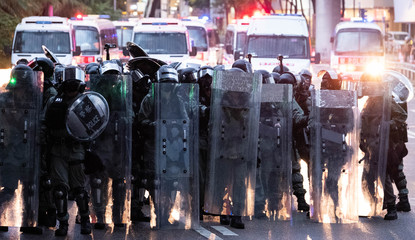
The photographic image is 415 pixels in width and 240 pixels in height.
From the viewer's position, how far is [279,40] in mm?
26094

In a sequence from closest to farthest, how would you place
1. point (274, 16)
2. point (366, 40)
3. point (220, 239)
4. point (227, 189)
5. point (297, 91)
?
1. point (220, 239)
2. point (227, 189)
3. point (297, 91)
4. point (274, 16)
5. point (366, 40)

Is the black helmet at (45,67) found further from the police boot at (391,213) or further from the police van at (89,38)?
the police van at (89,38)

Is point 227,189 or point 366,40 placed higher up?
point 366,40

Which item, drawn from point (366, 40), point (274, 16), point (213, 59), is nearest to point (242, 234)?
point (274, 16)

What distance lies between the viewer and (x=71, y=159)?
9.20 meters

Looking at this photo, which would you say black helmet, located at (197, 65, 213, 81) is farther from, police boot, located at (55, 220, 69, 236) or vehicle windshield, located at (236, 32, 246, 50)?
vehicle windshield, located at (236, 32, 246, 50)

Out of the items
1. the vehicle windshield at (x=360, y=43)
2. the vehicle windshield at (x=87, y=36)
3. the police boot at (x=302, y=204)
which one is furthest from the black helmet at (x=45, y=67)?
the vehicle windshield at (x=360, y=43)

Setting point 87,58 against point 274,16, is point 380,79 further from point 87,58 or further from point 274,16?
point 87,58

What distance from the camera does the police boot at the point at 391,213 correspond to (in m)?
10.3

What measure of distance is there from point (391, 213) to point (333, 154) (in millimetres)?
960

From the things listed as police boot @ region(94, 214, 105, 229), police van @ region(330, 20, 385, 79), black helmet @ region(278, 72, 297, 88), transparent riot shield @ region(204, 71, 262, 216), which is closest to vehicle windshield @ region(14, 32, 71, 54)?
police van @ region(330, 20, 385, 79)

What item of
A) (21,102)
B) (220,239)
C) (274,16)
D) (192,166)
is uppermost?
(274,16)

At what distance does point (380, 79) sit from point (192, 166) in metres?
2.41

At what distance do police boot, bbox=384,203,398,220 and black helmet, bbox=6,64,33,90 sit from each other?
12.9 feet
